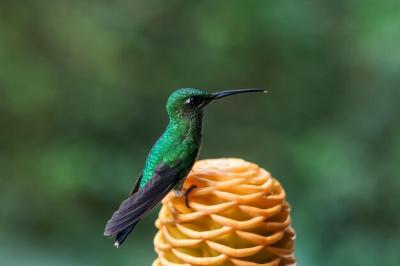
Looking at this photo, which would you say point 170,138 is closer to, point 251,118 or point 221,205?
point 221,205

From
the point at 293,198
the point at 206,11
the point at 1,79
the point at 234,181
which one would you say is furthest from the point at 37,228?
the point at 234,181

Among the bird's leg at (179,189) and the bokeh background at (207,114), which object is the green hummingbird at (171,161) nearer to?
the bird's leg at (179,189)

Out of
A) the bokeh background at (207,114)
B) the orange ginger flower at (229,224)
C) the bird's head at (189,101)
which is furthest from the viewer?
the bokeh background at (207,114)

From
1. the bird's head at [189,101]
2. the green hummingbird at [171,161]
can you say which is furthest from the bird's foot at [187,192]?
the bird's head at [189,101]

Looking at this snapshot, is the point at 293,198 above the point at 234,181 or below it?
below

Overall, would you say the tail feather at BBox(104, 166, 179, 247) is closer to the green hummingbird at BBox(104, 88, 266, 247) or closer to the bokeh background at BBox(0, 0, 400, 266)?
the green hummingbird at BBox(104, 88, 266, 247)

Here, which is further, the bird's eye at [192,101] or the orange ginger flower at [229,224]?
the bird's eye at [192,101]
